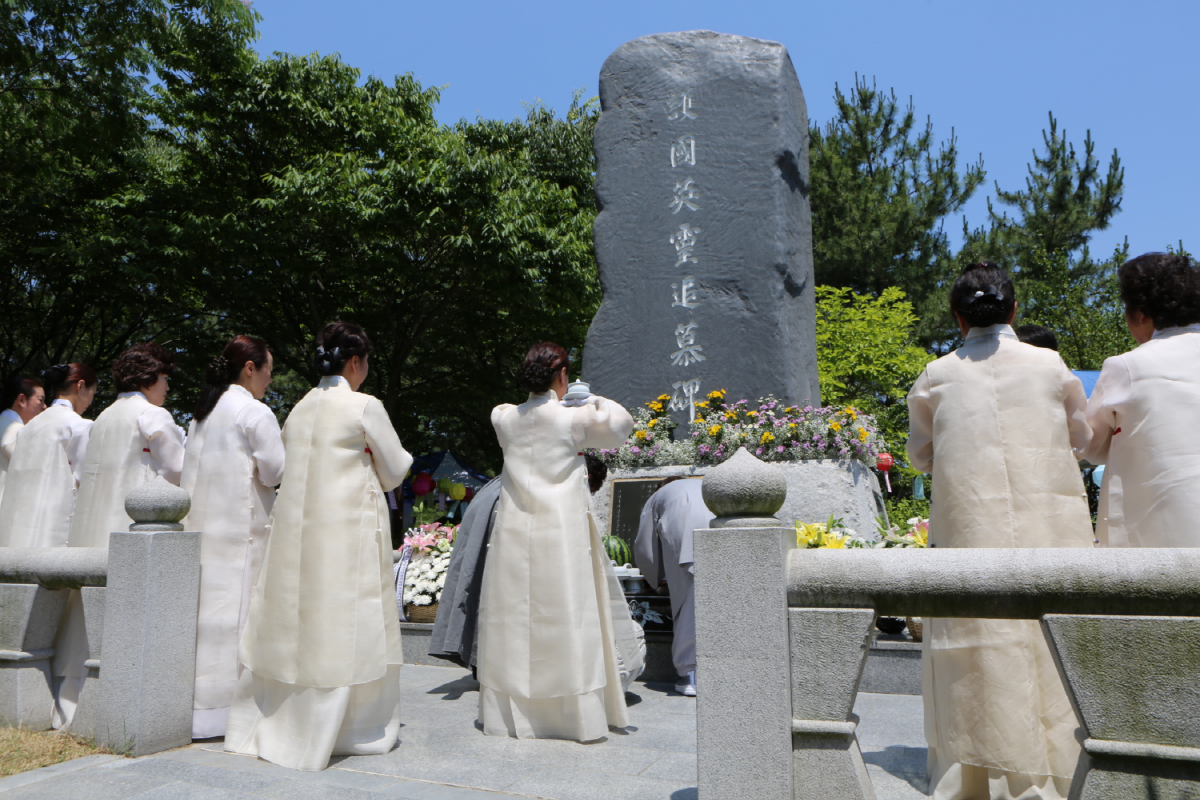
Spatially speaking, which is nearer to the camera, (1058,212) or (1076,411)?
(1076,411)

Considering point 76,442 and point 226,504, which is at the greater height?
point 76,442

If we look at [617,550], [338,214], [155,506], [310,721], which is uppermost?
[338,214]

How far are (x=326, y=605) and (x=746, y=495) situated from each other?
6.71 feet

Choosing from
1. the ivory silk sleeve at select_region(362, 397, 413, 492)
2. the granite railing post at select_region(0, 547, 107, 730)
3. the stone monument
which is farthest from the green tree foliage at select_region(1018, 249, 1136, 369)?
the granite railing post at select_region(0, 547, 107, 730)

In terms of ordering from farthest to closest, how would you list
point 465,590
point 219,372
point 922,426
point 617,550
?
point 617,550
point 465,590
point 219,372
point 922,426

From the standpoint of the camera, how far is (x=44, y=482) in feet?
16.7

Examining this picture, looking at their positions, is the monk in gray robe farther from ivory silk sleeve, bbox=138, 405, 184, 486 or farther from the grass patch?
the grass patch

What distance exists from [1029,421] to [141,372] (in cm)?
417

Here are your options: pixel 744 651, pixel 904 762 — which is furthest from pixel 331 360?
pixel 904 762

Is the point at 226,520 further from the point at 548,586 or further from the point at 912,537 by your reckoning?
the point at 912,537

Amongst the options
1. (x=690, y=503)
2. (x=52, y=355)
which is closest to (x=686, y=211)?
(x=690, y=503)

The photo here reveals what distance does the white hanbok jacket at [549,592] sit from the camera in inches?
159

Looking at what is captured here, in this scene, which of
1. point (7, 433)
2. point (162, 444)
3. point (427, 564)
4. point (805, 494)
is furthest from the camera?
point (805, 494)

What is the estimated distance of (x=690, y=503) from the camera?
5.26 m
